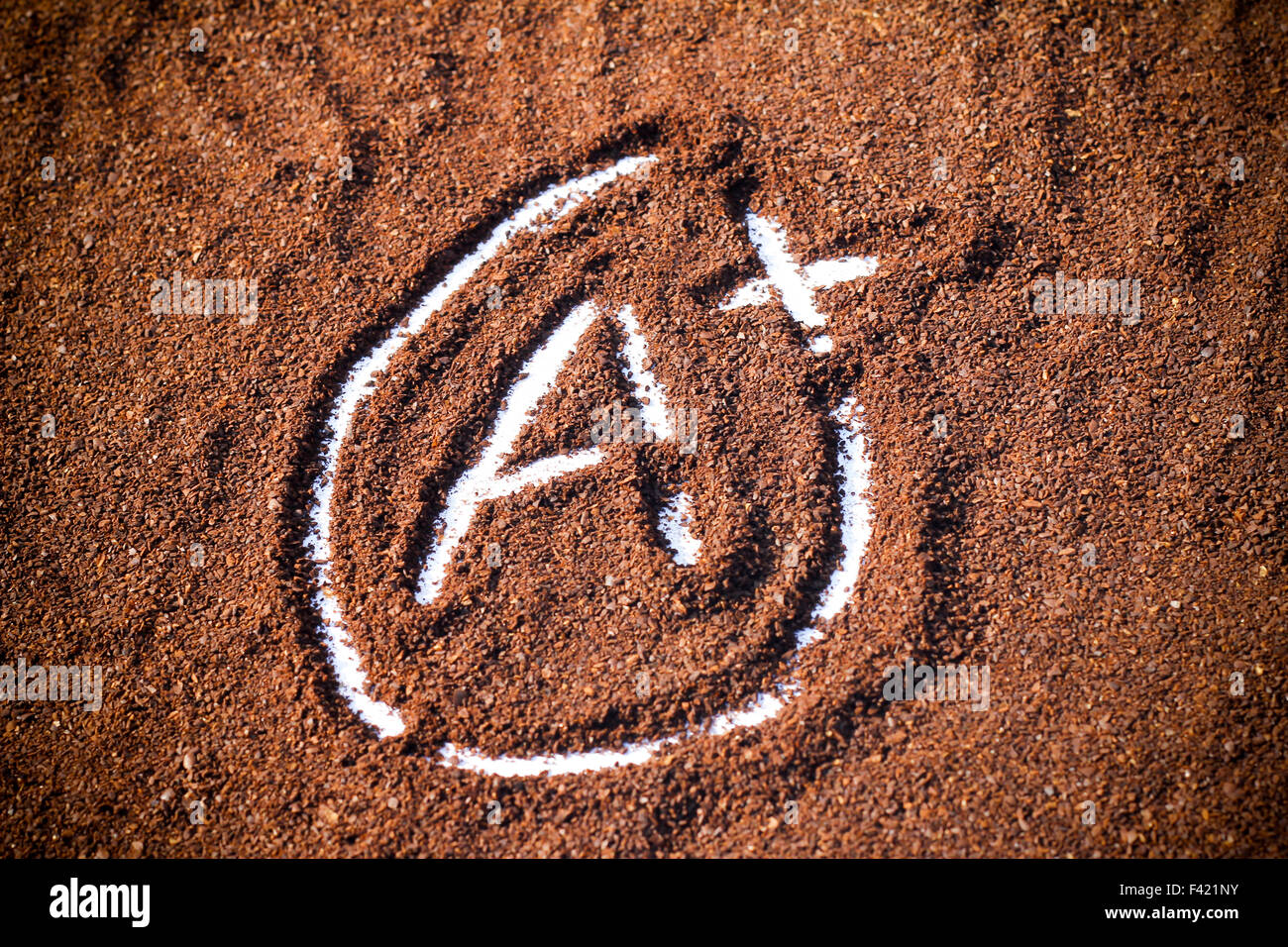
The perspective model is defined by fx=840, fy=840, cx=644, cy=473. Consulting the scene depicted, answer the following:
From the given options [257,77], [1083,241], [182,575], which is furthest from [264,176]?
[1083,241]

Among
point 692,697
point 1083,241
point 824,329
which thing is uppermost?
point 1083,241

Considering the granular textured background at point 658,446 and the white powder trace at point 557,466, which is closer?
the granular textured background at point 658,446

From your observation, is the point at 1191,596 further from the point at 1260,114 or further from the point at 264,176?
the point at 264,176

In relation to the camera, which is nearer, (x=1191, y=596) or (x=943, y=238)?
(x=1191, y=596)

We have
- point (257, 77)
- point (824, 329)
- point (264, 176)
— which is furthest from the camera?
point (257, 77)
